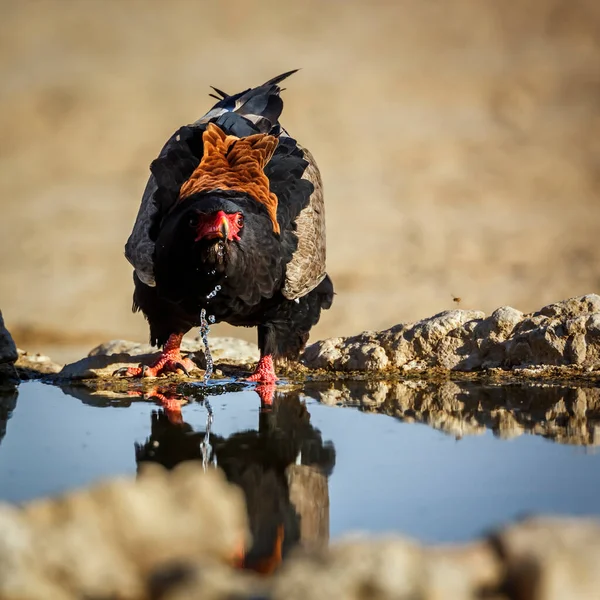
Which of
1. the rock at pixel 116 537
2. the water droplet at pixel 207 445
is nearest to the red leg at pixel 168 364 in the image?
the water droplet at pixel 207 445

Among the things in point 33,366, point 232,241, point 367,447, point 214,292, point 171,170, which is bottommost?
point 367,447

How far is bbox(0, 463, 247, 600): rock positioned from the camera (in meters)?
1.74

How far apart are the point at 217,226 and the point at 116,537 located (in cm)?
310

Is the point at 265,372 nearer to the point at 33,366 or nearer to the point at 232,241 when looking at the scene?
the point at 232,241

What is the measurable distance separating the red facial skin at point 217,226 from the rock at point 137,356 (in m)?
1.37

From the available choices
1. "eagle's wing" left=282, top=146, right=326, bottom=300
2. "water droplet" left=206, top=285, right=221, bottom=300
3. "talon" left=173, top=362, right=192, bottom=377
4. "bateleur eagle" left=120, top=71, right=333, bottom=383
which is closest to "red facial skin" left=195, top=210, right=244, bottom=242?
"bateleur eagle" left=120, top=71, right=333, bottom=383

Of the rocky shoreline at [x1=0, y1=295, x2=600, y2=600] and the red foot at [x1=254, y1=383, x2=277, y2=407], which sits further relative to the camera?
the red foot at [x1=254, y1=383, x2=277, y2=407]

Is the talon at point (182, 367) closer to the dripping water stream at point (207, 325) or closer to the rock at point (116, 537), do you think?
the dripping water stream at point (207, 325)

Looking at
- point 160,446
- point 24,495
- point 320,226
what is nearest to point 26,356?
point 320,226

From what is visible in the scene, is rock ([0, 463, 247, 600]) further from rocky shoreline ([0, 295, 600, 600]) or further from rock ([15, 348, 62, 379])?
rock ([15, 348, 62, 379])

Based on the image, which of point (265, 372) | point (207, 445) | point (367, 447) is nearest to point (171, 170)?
point (265, 372)

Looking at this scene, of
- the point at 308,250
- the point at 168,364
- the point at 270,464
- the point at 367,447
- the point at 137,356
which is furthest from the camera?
the point at 137,356

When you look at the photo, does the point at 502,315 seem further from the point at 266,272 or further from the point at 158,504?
the point at 158,504

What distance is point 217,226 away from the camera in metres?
4.89
